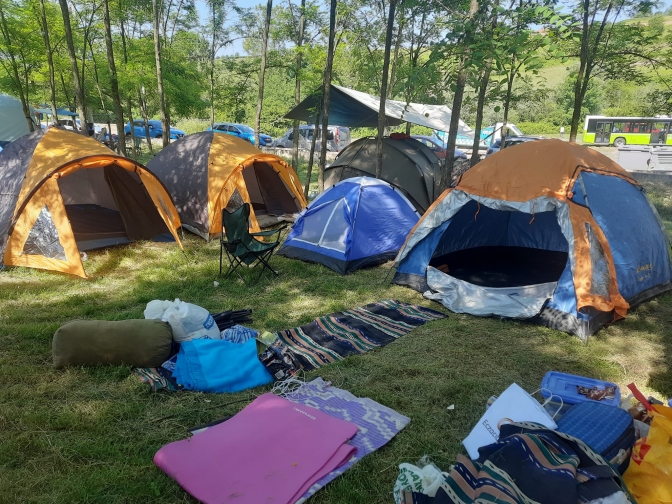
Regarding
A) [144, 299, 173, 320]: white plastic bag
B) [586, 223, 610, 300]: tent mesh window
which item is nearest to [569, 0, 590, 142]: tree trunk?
[586, 223, 610, 300]: tent mesh window

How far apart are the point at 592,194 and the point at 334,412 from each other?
128 inches

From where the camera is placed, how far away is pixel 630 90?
102ft

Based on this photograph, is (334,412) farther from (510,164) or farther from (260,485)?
(510,164)

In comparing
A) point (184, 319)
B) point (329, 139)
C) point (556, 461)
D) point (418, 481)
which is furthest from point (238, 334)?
point (329, 139)

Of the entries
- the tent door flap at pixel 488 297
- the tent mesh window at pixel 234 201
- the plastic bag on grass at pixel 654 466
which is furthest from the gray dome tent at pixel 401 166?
the plastic bag on grass at pixel 654 466

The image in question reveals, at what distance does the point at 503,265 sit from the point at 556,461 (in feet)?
14.4

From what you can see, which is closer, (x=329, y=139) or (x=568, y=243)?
(x=568, y=243)

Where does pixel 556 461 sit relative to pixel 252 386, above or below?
above

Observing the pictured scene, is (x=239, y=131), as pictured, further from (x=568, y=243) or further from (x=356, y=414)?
(x=356, y=414)

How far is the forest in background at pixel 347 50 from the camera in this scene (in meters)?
5.45

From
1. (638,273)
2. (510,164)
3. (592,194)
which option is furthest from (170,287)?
(638,273)

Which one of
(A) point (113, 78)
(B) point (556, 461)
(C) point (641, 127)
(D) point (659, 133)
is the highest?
(A) point (113, 78)

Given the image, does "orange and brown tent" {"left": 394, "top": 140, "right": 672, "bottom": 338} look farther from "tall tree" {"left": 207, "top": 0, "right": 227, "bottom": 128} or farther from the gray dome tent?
"tall tree" {"left": 207, "top": 0, "right": 227, "bottom": 128}

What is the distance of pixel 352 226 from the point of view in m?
5.75
